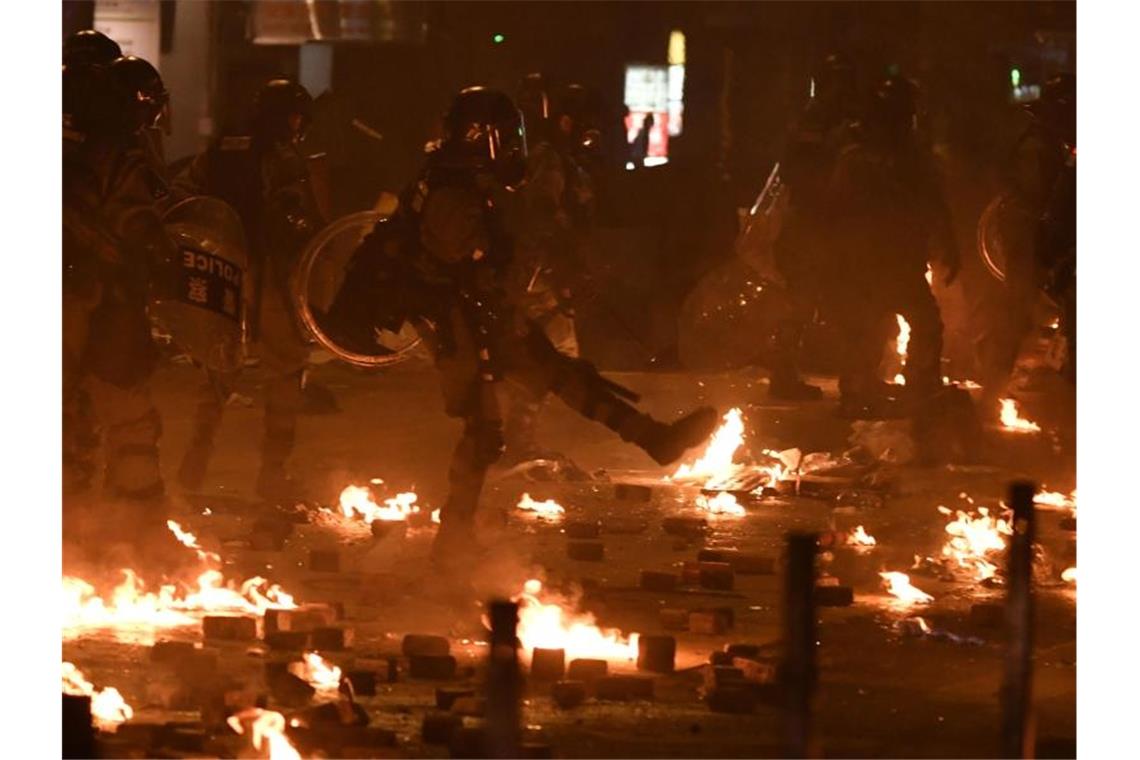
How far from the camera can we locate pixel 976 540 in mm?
9352

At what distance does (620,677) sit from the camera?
6574 millimetres

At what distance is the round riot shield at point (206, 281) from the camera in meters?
8.53

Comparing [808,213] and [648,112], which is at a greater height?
[648,112]

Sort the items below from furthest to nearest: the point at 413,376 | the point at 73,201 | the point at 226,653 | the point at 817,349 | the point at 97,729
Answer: the point at 413,376 → the point at 817,349 → the point at 73,201 → the point at 226,653 → the point at 97,729

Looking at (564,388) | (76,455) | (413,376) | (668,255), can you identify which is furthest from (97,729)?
(668,255)

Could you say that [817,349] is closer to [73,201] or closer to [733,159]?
[733,159]

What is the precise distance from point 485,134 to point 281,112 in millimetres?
1791

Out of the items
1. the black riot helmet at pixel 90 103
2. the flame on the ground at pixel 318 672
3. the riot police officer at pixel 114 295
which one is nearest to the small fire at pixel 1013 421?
the riot police officer at pixel 114 295

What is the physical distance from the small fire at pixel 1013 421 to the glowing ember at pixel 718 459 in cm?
175

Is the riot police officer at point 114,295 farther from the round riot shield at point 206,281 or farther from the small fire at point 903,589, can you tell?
the small fire at point 903,589

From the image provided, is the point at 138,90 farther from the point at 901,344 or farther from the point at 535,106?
the point at 901,344

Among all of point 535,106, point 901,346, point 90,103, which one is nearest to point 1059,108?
point 901,346

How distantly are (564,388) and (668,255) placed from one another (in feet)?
29.9

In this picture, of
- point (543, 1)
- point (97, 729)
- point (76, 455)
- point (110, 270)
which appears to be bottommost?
point (97, 729)
